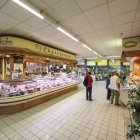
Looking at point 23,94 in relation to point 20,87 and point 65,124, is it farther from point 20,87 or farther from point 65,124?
point 65,124

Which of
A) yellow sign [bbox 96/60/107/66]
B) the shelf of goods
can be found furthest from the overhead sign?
yellow sign [bbox 96/60/107/66]

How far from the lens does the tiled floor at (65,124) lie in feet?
9.53

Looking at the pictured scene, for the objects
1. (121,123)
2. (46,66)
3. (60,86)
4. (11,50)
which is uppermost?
(11,50)

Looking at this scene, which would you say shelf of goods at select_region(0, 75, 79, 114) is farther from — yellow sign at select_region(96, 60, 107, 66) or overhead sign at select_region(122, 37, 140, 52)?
yellow sign at select_region(96, 60, 107, 66)

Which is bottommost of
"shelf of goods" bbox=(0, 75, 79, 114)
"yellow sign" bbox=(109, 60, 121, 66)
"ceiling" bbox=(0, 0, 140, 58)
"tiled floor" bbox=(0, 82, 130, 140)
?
"tiled floor" bbox=(0, 82, 130, 140)

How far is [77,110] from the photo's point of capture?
15.4 feet

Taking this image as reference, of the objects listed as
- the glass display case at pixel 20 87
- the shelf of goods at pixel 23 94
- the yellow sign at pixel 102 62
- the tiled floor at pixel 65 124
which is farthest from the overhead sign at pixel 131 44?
the yellow sign at pixel 102 62

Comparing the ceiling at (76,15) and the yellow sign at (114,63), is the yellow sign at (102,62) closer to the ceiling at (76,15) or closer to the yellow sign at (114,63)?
the yellow sign at (114,63)

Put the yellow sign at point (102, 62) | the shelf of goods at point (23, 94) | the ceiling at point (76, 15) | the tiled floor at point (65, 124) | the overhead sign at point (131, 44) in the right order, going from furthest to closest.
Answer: the yellow sign at point (102, 62) < the overhead sign at point (131, 44) < the shelf of goods at point (23, 94) < the tiled floor at point (65, 124) < the ceiling at point (76, 15)

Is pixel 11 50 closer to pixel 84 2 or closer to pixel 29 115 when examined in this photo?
pixel 29 115

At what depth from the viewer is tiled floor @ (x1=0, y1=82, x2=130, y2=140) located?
9.53ft

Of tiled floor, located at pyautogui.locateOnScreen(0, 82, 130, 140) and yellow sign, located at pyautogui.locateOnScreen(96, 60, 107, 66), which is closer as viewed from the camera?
tiled floor, located at pyautogui.locateOnScreen(0, 82, 130, 140)

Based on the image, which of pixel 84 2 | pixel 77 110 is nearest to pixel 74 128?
pixel 77 110

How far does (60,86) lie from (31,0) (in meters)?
5.36
